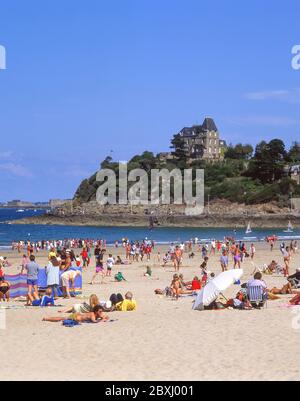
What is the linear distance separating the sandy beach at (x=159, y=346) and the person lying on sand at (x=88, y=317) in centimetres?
25

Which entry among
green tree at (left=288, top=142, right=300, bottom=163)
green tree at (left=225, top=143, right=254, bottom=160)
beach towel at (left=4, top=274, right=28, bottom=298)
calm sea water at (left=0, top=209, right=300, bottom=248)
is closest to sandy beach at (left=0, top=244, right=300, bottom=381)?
beach towel at (left=4, top=274, right=28, bottom=298)

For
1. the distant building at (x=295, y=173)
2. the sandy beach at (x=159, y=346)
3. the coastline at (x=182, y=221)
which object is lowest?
the sandy beach at (x=159, y=346)

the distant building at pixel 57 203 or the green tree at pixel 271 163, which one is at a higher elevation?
the green tree at pixel 271 163

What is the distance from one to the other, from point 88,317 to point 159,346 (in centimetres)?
253

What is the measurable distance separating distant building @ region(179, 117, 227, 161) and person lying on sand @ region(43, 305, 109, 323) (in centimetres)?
12485

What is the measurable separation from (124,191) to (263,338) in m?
109

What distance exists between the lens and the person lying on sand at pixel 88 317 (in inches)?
497

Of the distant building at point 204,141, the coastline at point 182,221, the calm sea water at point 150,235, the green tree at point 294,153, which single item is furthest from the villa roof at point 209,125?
the calm sea water at point 150,235

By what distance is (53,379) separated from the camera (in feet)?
28.1

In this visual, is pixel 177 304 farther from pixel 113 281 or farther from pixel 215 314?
pixel 113 281

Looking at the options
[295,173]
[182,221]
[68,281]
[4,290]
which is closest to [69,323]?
[4,290]

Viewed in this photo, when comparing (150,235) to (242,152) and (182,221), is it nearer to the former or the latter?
(182,221)

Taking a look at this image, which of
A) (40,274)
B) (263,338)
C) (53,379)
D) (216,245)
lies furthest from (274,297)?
(216,245)

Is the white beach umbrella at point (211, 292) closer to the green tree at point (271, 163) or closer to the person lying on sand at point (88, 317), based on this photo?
the person lying on sand at point (88, 317)
